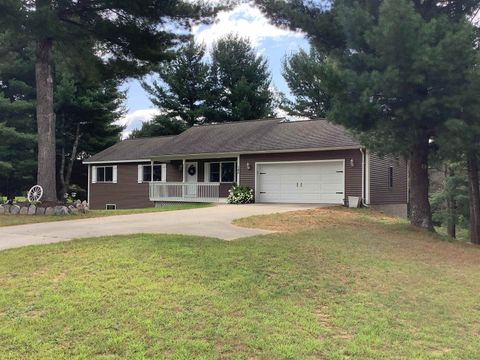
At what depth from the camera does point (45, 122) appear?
52.2 feet

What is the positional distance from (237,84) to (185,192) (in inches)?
649

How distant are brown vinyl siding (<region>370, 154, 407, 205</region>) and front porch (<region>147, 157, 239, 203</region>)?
21.9ft

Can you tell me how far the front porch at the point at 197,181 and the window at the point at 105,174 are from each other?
157 inches

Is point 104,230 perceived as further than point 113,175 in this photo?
No

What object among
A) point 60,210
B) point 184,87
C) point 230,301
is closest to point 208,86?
point 184,87

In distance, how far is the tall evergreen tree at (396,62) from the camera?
10852 millimetres

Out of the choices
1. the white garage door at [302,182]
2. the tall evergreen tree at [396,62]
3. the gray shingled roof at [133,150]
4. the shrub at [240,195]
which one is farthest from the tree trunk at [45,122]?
the gray shingled roof at [133,150]

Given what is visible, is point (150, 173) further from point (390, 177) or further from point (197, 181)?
point (390, 177)

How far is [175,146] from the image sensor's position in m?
25.3

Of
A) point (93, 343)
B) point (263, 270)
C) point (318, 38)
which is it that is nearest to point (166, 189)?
point (318, 38)

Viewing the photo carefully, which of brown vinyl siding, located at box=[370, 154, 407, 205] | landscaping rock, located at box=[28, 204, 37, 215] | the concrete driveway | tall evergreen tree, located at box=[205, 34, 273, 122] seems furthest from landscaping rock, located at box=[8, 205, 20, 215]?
tall evergreen tree, located at box=[205, 34, 273, 122]

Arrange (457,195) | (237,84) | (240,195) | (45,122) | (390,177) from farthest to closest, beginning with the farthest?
(237,84), (457,195), (390,177), (240,195), (45,122)

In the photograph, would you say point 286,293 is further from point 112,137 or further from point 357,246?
point 112,137

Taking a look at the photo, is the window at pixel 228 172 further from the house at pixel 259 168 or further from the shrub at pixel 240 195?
the shrub at pixel 240 195
